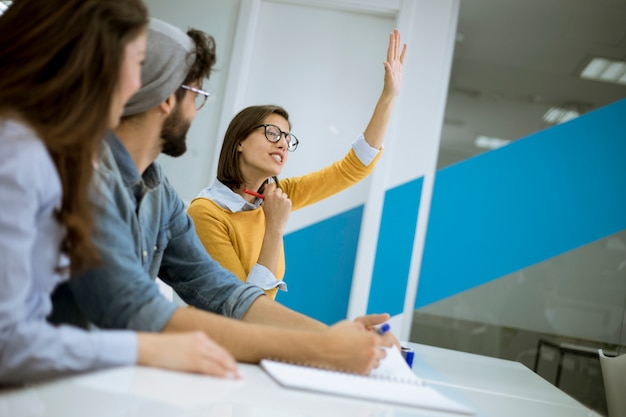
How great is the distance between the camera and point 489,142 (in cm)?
422

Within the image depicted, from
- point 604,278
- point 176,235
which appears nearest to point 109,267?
point 176,235

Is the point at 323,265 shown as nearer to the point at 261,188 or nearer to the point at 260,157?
the point at 261,188

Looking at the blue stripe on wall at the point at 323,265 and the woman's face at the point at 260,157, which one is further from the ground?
the woman's face at the point at 260,157

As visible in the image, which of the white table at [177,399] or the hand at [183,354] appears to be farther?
the hand at [183,354]

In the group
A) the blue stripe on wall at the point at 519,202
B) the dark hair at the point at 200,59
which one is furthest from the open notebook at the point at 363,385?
the blue stripe on wall at the point at 519,202

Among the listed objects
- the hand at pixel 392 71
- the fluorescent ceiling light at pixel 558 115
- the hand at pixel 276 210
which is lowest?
the hand at pixel 276 210

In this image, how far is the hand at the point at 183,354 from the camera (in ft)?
3.31

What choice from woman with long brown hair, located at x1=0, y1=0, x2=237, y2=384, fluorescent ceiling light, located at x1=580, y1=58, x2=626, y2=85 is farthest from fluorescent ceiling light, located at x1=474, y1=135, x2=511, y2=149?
woman with long brown hair, located at x1=0, y1=0, x2=237, y2=384

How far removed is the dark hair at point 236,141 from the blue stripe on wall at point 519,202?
1.85 metres

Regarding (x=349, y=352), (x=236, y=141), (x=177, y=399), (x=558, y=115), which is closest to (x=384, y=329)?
(x=349, y=352)

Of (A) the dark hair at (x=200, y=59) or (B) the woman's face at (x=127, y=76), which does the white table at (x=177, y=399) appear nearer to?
(B) the woman's face at (x=127, y=76)

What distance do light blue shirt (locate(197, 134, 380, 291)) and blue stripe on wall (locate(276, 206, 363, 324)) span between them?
1.40 meters

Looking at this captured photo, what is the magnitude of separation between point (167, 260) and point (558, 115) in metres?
3.22

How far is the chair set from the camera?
78.4 inches
